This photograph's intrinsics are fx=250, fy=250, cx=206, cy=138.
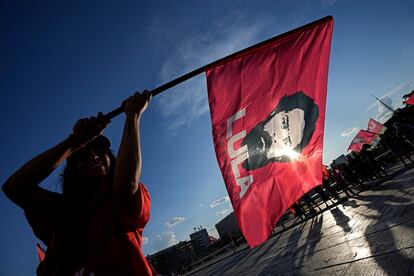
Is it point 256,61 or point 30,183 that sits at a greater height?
point 256,61

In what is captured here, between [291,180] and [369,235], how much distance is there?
223 centimetres

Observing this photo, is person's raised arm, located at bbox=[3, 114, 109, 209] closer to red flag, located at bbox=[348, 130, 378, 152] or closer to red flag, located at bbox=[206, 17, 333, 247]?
red flag, located at bbox=[206, 17, 333, 247]

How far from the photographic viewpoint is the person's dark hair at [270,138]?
3217mm

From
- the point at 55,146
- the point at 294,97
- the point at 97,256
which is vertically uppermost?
the point at 294,97

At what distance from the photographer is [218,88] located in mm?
3221

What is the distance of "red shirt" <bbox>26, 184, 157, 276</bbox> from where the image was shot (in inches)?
45.6

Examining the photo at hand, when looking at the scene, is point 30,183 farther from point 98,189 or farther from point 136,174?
point 136,174

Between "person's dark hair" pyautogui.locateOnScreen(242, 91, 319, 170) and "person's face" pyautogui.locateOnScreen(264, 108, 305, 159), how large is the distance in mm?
39

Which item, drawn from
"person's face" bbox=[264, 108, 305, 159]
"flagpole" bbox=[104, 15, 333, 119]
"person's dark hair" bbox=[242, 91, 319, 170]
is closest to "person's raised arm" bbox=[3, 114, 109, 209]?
"flagpole" bbox=[104, 15, 333, 119]

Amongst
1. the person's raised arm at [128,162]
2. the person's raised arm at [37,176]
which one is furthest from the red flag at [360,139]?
the person's raised arm at [37,176]

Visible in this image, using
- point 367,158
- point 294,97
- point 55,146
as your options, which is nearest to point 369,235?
point 294,97

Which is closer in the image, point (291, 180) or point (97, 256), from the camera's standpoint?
point (97, 256)

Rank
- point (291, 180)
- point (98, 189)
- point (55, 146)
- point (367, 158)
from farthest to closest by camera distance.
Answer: point (367, 158), point (291, 180), point (98, 189), point (55, 146)

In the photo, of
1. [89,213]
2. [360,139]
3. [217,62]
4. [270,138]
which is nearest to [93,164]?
[89,213]
